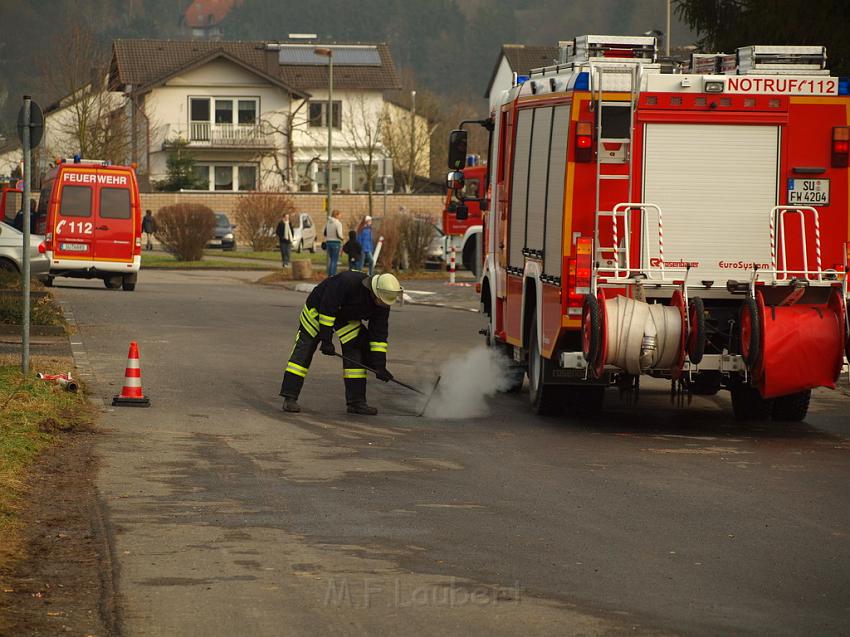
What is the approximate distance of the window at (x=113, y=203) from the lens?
93.3 feet

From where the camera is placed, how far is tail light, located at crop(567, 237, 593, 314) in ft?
38.6

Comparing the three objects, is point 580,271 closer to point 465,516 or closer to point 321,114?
point 465,516

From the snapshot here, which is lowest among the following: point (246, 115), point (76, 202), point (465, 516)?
point (465, 516)

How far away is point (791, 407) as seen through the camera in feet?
43.3

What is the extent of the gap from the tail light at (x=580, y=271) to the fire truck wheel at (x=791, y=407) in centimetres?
247

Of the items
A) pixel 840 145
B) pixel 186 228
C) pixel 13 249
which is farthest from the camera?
pixel 186 228

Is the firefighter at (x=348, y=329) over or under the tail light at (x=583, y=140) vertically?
under

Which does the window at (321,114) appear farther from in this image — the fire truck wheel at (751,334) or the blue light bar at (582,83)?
the fire truck wheel at (751,334)

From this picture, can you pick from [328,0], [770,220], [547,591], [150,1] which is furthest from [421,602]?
[328,0]

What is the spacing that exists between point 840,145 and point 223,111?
65443 mm

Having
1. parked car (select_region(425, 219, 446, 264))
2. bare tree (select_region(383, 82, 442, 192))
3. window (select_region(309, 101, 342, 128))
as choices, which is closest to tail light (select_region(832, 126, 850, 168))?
parked car (select_region(425, 219, 446, 264))

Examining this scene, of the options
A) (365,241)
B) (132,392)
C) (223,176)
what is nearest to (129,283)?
(365,241)

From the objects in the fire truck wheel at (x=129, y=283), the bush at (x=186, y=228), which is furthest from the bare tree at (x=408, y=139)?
the fire truck wheel at (x=129, y=283)

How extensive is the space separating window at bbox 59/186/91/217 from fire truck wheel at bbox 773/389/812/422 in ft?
59.3
